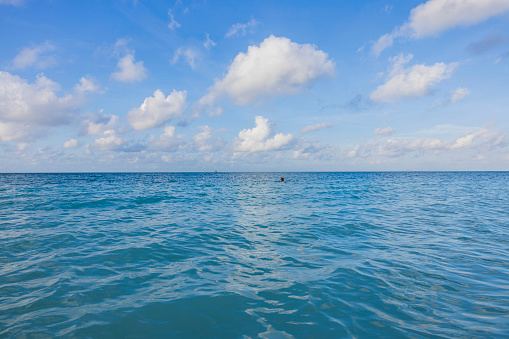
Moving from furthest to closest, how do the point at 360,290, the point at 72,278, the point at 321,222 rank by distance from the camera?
the point at 321,222, the point at 72,278, the point at 360,290

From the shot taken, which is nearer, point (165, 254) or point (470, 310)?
point (470, 310)

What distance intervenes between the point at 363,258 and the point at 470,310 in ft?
11.9

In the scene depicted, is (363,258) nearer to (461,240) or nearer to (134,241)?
(461,240)

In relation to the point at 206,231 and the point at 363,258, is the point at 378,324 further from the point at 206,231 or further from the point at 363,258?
the point at 206,231

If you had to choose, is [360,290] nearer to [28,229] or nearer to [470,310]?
[470,310]

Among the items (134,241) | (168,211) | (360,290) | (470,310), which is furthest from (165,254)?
(168,211)

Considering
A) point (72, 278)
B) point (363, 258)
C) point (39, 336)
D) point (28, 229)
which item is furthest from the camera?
point (28, 229)

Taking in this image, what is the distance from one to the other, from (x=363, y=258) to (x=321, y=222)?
6.80m

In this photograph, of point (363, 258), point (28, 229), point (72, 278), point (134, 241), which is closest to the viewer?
point (72, 278)

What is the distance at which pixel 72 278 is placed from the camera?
756 cm

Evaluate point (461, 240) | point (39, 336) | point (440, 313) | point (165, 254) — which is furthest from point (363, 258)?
point (39, 336)

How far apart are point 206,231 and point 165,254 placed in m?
3.93

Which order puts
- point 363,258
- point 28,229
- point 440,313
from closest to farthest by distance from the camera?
1. point 440,313
2. point 363,258
3. point 28,229

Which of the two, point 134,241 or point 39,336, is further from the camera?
point 134,241
